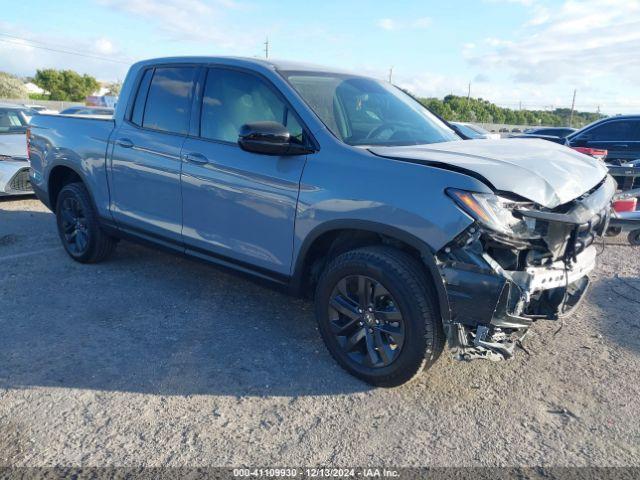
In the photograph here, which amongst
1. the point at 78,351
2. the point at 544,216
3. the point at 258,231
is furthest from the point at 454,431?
the point at 78,351

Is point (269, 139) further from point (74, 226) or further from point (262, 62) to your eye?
point (74, 226)

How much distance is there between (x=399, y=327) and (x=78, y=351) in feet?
7.02

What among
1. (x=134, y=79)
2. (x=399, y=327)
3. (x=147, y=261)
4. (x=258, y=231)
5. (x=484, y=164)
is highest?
(x=134, y=79)

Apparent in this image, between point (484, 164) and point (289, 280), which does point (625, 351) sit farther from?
point (289, 280)

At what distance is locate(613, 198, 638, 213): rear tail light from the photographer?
5508mm

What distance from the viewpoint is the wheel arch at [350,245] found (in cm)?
282

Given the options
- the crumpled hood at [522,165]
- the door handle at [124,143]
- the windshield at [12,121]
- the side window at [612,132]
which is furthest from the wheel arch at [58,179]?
the side window at [612,132]

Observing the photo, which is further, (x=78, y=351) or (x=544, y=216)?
(x=78, y=351)

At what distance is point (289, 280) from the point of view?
139 inches

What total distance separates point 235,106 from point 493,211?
6.87ft

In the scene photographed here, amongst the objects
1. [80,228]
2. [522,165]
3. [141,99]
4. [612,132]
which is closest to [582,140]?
[612,132]

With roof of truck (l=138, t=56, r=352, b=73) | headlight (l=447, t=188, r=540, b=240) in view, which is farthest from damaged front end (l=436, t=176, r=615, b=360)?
roof of truck (l=138, t=56, r=352, b=73)

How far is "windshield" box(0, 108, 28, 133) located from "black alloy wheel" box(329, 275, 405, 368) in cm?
804

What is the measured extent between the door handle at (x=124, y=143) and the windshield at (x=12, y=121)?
5.60 m
